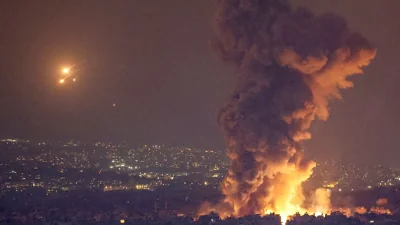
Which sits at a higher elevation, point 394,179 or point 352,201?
point 394,179

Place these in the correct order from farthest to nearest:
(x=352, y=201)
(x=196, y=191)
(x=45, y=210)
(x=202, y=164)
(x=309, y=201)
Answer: (x=202, y=164) < (x=196, y=191) < (x=45, y=210) < (x=352, y=201) < (x=309, y=201)

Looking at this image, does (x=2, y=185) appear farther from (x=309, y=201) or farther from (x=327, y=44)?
(x=327, y=44)

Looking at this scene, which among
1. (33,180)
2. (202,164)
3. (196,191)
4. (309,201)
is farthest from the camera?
(202,164)

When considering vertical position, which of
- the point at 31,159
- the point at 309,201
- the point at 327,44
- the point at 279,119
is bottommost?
the point at 309,201

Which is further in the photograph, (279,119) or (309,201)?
(309,201)

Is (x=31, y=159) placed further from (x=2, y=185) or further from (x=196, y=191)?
(x=196, y=191)

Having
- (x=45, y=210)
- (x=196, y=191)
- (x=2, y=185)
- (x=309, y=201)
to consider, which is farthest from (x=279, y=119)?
(x=2, y=185)
